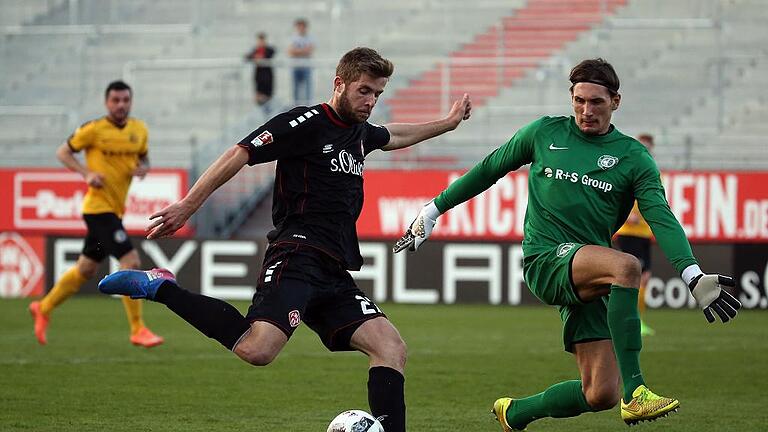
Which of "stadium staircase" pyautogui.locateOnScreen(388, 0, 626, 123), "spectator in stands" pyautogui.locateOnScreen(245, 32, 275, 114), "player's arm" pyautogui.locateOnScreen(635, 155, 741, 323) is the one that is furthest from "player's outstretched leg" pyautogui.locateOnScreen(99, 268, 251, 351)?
"spectator in stands" pyautogui.locateOnScreen(245, 32, 275, 114)

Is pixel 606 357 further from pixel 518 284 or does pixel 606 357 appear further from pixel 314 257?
pixel 518 284

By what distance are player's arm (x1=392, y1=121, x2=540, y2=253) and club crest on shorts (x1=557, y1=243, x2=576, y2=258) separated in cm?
55

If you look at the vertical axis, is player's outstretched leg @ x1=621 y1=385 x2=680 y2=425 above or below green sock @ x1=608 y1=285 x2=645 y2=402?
below

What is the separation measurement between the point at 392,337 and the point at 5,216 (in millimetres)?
18225

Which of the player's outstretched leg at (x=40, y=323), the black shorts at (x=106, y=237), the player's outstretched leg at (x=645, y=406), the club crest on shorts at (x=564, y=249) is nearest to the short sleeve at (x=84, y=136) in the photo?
the black shorts at (x=106, y=237)

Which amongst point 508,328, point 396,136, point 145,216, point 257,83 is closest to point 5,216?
point 145,216

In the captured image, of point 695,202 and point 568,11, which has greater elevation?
point 568,11

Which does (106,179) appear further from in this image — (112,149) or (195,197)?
(195,197)

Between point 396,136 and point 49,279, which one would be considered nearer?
point 396,136

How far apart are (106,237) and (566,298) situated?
7370mm

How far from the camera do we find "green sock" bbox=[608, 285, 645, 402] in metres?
7.07

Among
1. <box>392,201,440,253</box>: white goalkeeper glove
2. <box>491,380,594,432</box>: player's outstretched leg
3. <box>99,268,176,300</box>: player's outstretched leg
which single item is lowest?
<box>491,380,594,432</box>: player's outstretched leg

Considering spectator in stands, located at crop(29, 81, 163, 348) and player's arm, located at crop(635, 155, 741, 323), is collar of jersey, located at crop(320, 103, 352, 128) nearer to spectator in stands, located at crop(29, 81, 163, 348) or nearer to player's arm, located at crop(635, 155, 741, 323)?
player's arm, located at crop(635, 155, 741, 323)

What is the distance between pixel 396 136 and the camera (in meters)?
8.20
